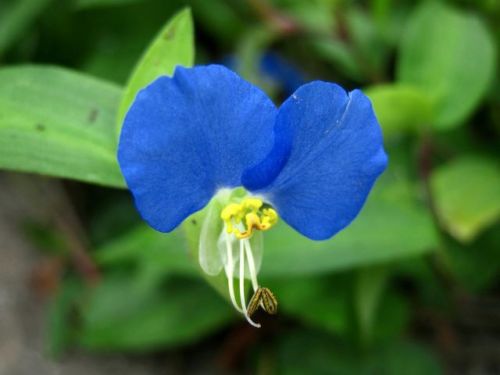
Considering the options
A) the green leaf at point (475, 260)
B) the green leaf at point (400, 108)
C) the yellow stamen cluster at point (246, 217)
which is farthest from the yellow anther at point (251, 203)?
the green leaf at point (475, 260)

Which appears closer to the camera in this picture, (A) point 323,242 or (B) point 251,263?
(B) point 251,263

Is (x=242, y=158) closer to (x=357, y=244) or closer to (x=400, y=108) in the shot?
(x=357, y=244)

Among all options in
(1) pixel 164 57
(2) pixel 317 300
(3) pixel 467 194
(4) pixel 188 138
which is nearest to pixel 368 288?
(2) pixel 317 300

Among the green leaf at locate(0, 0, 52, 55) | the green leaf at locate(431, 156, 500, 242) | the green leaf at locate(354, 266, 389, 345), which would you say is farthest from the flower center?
the green leaf at locate(0, 0, 52, 55)

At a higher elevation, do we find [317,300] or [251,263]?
[251,263]

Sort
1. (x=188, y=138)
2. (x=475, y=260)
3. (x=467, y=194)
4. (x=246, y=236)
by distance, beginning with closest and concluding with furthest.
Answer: (x=188, y=138)
(x=246, y=236)
(x=467, y=194)
(x=475, y=260)

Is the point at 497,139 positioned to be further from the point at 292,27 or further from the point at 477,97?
the point at 292,27

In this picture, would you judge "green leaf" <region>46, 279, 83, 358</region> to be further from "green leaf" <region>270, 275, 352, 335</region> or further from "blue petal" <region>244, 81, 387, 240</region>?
"blue petal" <region>244, 81, 387, 240</region>

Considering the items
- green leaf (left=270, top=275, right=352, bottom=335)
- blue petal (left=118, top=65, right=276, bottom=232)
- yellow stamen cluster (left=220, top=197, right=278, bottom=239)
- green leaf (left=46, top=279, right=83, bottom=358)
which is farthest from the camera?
green leaf (left=46, top=279, right=83, bottom=358)
